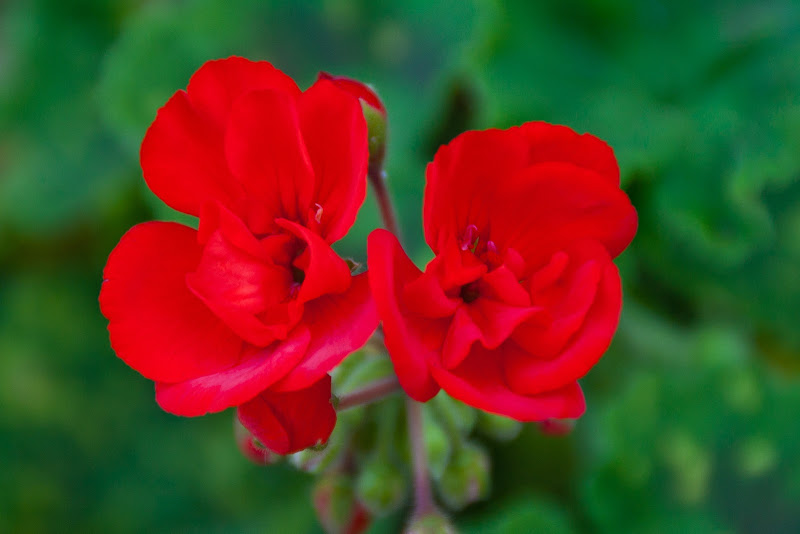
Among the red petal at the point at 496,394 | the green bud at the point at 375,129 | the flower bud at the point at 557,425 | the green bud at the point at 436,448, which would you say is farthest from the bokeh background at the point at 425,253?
the red petal at the point at 496,394

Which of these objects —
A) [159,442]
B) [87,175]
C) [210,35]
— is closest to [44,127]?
[87,175]

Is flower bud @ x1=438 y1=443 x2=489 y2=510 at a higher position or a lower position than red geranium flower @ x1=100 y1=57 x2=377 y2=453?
lower

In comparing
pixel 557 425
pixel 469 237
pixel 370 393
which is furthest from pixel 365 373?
pixel 469 237

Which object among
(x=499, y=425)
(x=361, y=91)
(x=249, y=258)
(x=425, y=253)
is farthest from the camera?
(x=425, y=253)

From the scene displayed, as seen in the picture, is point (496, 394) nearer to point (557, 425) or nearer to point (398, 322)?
point (398, 322)

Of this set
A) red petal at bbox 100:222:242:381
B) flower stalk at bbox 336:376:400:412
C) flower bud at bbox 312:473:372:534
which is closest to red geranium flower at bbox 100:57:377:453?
red petal at bbox 100:222:242:381

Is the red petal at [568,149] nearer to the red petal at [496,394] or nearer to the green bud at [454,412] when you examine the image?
the red petal at [496,394]

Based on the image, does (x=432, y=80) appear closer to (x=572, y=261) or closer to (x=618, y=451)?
(x=618, y=451)

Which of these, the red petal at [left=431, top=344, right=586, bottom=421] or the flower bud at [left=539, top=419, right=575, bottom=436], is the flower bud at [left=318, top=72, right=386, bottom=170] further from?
the flower bud at [left=539, top=419, right=575, bottom=436]
